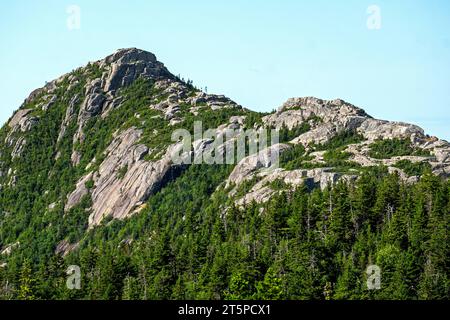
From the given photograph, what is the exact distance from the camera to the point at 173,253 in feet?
477

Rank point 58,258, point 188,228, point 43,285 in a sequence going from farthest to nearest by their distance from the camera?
point 188,228
point 58,258
point 43,285

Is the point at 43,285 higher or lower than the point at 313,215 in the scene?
lower

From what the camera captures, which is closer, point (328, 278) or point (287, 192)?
point (328, 278)

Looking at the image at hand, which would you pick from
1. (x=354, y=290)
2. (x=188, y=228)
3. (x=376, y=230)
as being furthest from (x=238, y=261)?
(x=188, y=228)

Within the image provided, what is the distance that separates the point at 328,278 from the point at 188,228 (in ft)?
185

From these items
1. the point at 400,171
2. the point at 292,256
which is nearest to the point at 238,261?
the point at 292,256

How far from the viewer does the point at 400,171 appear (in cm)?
19650

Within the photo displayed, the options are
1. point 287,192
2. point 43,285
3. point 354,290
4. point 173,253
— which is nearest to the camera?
point 354,290

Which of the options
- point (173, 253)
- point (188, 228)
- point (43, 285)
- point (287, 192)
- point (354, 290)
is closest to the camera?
point (354, 290)

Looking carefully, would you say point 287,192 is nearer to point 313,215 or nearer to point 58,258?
point 313,215

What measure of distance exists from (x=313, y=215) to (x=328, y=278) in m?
26.8

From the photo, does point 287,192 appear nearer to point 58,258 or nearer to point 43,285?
point 58,258
